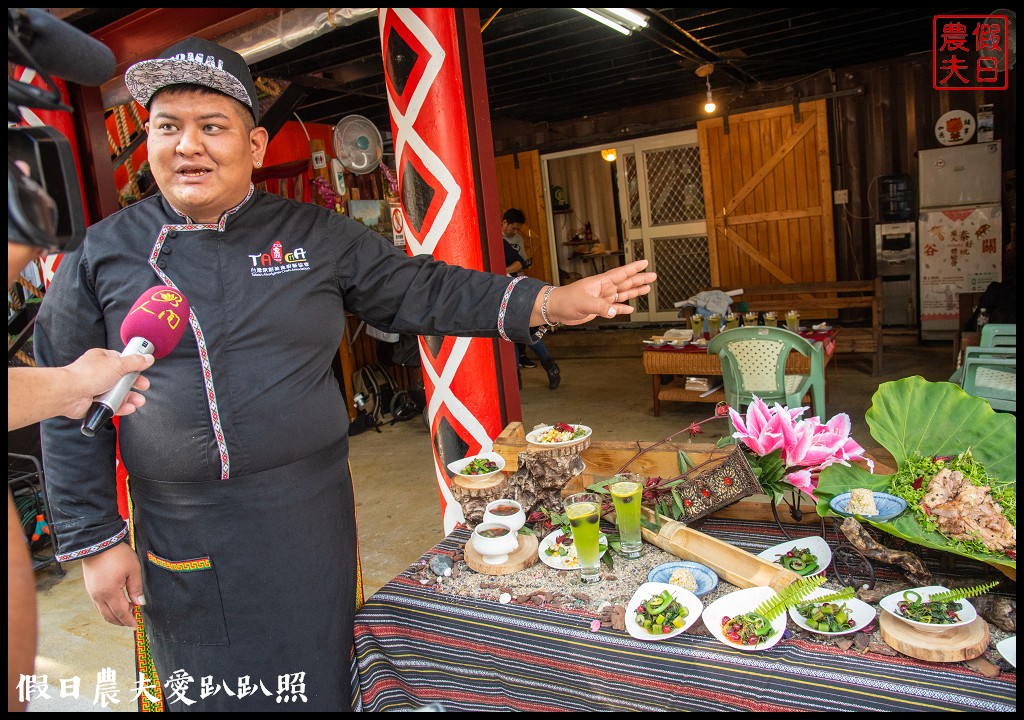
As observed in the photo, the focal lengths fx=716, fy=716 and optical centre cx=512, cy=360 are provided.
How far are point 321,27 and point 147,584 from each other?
131 inches

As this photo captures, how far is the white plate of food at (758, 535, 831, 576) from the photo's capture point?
1642 mm

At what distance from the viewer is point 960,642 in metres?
1.32

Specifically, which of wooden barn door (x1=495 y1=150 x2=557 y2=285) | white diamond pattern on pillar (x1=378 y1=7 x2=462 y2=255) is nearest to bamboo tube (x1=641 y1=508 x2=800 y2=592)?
white diamond pattern on pillar (x1=378 y1=7 x2=462 y2=255)

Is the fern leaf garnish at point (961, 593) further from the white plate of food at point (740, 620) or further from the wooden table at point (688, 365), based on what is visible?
the wooden table at point (688, 365)

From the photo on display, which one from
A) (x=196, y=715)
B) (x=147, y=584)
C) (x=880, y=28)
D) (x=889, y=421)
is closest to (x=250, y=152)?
(x=147, y=584)

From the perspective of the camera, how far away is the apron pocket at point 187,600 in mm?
1780

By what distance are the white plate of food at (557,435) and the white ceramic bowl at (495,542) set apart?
0.44 metres

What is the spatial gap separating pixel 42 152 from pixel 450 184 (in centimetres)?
254

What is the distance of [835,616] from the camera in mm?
1453

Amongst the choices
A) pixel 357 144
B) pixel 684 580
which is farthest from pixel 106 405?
pixel 357 144

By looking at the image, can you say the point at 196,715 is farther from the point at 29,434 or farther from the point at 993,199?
the point at 993,199

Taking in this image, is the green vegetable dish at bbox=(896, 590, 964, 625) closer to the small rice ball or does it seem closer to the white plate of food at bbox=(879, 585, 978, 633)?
the white plate of food at bbox=(879, 585, 978, 633)

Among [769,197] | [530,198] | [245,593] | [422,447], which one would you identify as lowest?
[422,447]

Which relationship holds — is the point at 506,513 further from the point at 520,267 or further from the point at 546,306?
the point at 520,267
